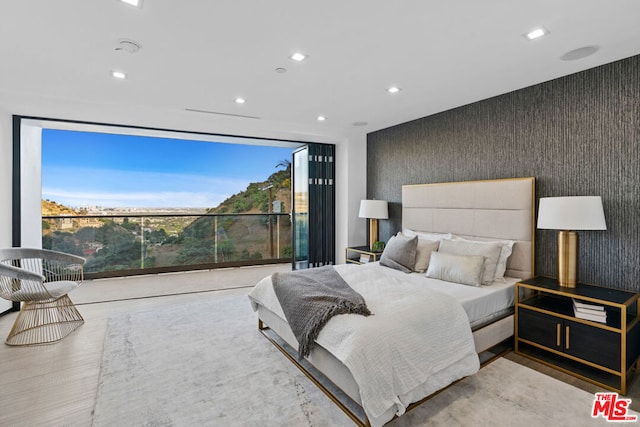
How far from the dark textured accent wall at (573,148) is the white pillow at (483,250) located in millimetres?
459

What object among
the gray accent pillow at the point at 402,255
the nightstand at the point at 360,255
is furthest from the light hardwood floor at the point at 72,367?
the nightstand at the point at 360,255

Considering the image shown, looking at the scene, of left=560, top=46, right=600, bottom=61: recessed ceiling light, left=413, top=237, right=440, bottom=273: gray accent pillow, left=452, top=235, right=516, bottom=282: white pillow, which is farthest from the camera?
left=413, top=237, right=440, bottom=273: gray accent pillow

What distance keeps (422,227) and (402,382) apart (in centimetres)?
280

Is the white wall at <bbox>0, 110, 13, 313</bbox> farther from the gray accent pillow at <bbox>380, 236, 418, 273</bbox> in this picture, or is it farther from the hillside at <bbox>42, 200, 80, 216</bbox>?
the gray accent pillow at <bbox>380, 236, 418, 273</bbox>

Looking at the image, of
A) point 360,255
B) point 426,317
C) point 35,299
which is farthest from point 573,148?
point 35,299

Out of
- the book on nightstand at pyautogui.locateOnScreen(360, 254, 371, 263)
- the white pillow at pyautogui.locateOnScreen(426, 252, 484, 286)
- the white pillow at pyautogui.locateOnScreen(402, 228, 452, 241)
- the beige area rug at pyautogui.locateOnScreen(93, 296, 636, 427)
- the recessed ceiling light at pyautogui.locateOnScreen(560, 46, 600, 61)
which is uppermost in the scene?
the recessed ceiling light at pyautogui.locateOnScreen(560, 46, 600, 61)

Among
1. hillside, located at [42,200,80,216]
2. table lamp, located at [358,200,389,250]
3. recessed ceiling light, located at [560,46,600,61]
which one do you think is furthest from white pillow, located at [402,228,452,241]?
hillside, located at [42,200,80,216]

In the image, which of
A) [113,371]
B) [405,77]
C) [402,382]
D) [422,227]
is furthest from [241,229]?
[402,382]

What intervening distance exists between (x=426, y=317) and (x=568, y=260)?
1.54 metres

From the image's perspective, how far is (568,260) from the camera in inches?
109

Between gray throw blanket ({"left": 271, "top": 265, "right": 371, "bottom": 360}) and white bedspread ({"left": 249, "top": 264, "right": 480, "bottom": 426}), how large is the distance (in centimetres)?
7

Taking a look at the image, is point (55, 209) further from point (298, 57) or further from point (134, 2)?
point (298, 57)

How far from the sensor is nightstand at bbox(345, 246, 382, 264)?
4766mm

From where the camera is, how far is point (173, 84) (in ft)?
10.8
